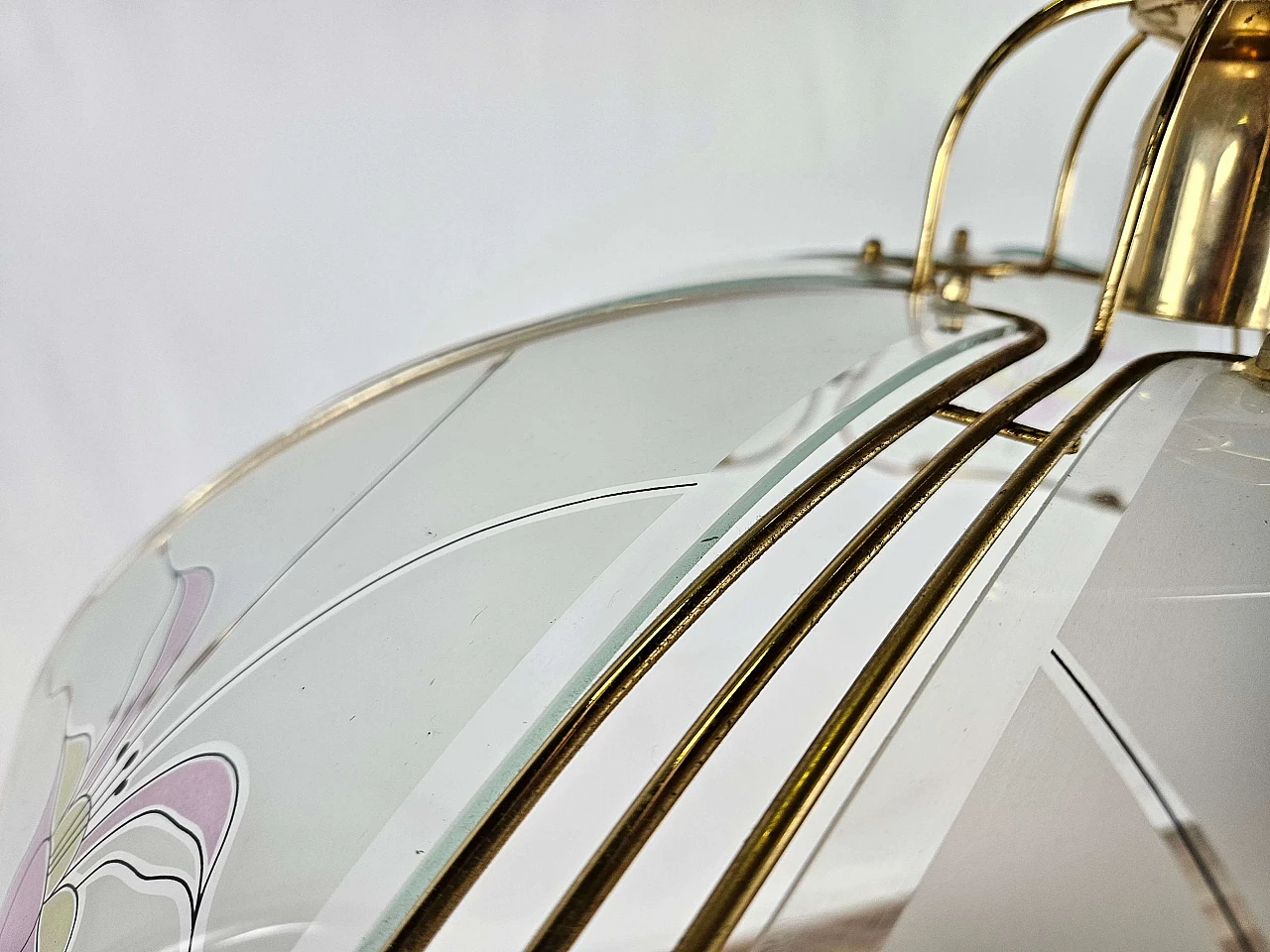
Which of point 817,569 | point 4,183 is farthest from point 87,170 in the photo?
point 817,569

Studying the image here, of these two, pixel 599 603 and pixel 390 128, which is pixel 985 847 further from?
pixel 390 128

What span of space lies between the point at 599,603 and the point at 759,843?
0.06 m

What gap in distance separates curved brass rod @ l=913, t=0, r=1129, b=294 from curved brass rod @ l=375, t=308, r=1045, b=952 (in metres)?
0.09

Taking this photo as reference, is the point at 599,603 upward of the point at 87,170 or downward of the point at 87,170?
downward

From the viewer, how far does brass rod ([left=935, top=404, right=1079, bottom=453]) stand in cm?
27

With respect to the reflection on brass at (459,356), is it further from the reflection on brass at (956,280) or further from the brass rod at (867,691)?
the brass rod at (867,691)

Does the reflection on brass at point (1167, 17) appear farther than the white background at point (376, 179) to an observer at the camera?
No

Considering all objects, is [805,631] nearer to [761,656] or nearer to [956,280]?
[761,656]

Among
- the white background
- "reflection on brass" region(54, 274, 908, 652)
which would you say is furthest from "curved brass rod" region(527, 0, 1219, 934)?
the white background

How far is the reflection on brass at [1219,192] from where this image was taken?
30 centimetres

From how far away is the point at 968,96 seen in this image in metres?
0.36

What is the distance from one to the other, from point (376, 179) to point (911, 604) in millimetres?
603

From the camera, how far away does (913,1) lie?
73 centimetres

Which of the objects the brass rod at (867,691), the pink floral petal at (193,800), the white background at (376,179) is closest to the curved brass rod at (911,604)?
the brass rod at (867,691)
